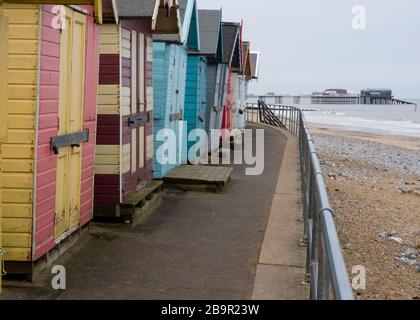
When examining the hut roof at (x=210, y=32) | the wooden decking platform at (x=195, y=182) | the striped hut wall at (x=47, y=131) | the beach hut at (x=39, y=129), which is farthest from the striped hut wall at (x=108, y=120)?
the hut roof at (x=210, y=32)

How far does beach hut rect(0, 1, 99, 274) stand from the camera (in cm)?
511

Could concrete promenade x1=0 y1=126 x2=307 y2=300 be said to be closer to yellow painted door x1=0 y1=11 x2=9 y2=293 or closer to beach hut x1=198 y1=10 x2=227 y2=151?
yellow painted door x1=0 y1=11 x2=9 y2=293

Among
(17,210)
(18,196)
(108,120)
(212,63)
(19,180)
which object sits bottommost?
(17,210)

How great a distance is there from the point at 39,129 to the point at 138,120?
10.4 feet

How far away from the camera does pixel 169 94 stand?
1034cm

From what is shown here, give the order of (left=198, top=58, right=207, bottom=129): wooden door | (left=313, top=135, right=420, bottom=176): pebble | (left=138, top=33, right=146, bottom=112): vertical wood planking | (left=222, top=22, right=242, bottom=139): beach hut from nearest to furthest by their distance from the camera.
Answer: (left=138, top=33, right=146, bottom=112): vertical wood planking < (left=198, top=58, right=207, bottom=129): wooden door < (left=222, top=22, right=242, bottom=139): beach hut < (left=313, top=135, right=420, bottom=176): pebble

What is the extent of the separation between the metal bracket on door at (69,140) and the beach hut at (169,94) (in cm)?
364

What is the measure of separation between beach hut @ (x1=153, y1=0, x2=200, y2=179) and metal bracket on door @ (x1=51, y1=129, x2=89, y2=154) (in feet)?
11.9

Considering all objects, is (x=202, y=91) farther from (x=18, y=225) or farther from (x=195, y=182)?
(x=18, y=225)

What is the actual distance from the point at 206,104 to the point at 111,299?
11.2m

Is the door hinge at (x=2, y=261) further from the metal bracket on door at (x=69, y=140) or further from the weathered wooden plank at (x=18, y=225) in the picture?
the metal bracket on door at (x=69, y=140)

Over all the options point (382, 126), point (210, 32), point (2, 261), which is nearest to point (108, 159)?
point (2, 261)

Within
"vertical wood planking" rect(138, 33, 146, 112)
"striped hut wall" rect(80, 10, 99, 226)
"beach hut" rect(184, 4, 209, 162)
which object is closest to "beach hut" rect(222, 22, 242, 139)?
"beach hut" rect(184, 4, 209, 162)

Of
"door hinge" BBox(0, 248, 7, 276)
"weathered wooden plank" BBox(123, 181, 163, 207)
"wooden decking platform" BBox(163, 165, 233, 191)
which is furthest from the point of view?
"wooden decking platform" BBox(163, 165, 233, 191)
